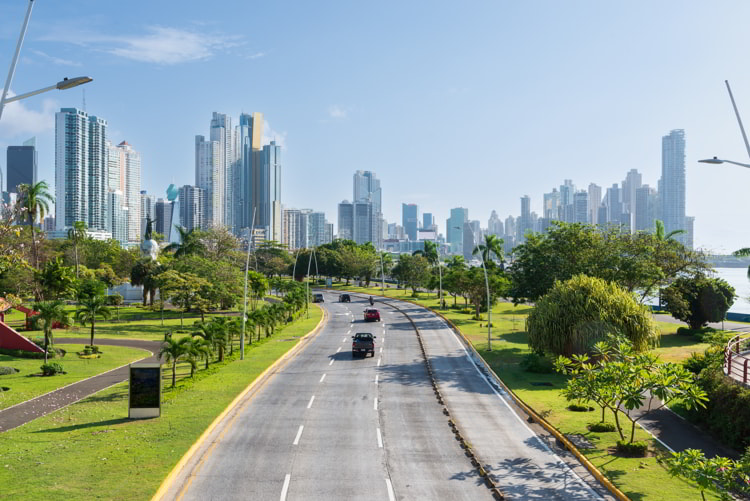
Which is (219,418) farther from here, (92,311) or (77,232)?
(77,232)

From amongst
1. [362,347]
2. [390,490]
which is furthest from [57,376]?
[390,490]

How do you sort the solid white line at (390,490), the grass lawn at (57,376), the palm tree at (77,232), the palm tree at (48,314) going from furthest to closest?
the palm tree at (77,232), the palm tree at (48,314), the grass lawn at (57,376), the solid white line at (390,490)

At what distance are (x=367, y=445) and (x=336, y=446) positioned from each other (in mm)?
1201

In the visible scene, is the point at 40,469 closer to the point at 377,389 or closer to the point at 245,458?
the point at 245,458

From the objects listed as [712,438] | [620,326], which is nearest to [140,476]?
[712,438]

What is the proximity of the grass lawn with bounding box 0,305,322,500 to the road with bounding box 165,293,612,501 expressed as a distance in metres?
1.04

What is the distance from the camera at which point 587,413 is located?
1024 inches

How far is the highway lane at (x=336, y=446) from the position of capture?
16422 mm

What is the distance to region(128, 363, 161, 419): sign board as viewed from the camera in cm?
2389

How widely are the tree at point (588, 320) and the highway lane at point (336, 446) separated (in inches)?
361

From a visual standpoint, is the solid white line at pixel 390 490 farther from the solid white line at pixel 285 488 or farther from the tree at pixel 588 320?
the tree at pixel 588 320

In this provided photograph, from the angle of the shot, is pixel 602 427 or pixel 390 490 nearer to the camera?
pixel 390 490

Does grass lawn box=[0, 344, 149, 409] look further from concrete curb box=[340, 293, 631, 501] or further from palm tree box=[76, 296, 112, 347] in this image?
concrete curb box=[340, 293, 631, 501]

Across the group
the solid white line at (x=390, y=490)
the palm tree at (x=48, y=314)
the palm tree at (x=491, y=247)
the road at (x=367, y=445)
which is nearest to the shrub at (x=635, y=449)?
the road at (x=367, y=445)
